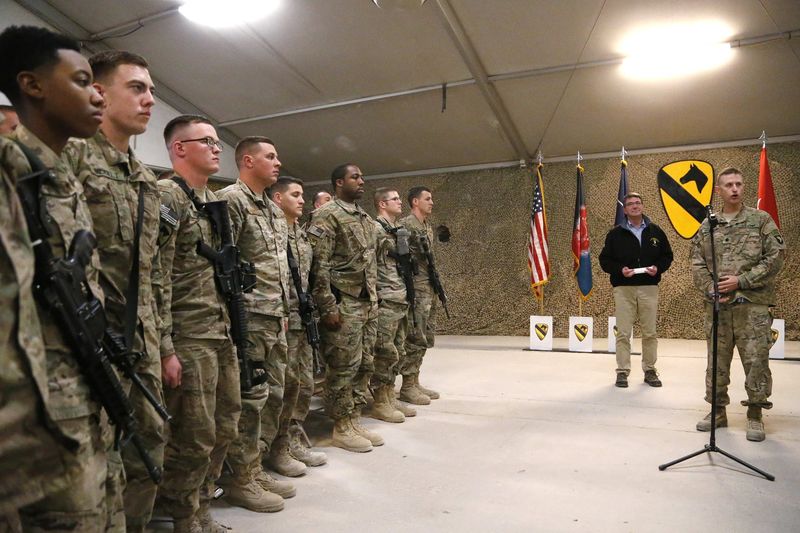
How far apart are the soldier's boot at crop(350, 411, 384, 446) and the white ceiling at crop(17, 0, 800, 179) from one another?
141 inches

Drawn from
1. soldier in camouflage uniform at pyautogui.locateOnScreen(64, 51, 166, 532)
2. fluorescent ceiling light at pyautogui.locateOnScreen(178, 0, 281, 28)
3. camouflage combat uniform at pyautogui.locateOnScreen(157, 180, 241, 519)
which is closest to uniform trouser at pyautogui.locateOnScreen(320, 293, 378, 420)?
camouflage combat uniform at pyautogui.locateOnScreen(157, 180, 241, 519)

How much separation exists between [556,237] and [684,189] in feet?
5.78

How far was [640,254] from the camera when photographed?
4668mm

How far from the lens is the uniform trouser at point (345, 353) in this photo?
310 centimetres

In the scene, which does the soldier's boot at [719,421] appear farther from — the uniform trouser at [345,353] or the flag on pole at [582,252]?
the flag on pole at [582,252]

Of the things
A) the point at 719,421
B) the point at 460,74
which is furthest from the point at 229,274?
the point at 460,74

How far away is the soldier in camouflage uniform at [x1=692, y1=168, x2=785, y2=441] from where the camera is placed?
3.17 meters

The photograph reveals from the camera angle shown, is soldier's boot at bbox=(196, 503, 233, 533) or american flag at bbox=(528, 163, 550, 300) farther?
american flag at bbox=(528, 163, 550, 300)

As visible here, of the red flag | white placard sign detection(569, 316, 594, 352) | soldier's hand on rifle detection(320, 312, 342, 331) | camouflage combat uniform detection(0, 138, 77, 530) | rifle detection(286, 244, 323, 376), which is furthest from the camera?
white placard sign detection(569, 316, 594, 352)

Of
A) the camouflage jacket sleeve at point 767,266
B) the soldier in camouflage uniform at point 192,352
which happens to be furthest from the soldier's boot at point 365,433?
the camouflage jacket sleeve at point 767,266

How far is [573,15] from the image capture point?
15.9ft

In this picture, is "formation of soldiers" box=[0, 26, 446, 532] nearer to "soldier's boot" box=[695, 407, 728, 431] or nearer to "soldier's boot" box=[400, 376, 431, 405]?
"soldier's boot" box=[400, 376, 431, 405]

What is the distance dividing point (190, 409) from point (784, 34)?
18.8ft

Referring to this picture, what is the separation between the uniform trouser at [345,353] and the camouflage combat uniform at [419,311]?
1002mm
